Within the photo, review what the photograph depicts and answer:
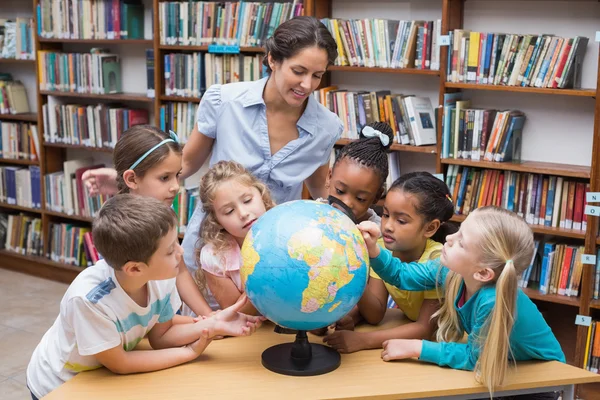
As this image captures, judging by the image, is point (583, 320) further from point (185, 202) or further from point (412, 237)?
point (185, 202)

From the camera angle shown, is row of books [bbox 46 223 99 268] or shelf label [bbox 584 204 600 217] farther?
row of books [bbox 46 223 99 268]

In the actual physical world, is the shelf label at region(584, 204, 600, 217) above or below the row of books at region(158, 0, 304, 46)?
below

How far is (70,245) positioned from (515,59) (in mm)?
3914

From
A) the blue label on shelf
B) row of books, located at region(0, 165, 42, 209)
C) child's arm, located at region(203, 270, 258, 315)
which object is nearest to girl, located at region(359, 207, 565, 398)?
child's arm, located at region(203, 270, 258, 315)

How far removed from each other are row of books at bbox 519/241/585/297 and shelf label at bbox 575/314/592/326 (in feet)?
0.51

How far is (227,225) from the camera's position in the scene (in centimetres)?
241

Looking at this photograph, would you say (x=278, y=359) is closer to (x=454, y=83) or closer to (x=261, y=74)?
(x=454, y=83)

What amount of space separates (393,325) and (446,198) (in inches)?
18.5

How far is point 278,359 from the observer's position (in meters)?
2.15

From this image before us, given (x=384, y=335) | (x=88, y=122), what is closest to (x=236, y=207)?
(x=384, y=335)

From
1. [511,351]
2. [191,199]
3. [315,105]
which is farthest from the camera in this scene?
[191,199]

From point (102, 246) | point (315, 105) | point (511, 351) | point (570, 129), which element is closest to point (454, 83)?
point (570, 129)

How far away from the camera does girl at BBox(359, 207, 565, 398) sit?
2.04 meters

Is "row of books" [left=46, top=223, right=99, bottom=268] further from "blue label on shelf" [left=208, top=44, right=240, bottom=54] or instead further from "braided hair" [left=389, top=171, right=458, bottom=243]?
"braided hair" [left=389, top=171, right=458, bottom=243]
